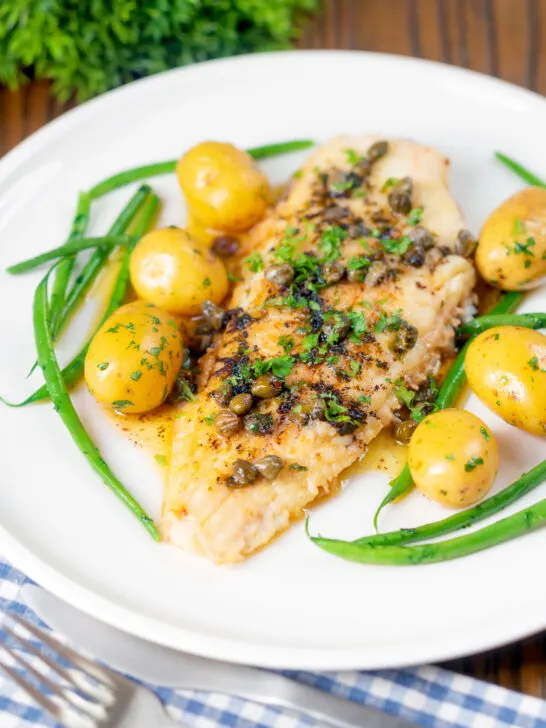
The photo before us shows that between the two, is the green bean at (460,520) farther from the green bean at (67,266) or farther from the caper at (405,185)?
the green bean at (67,266)

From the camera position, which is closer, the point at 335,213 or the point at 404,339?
the point at 404,339

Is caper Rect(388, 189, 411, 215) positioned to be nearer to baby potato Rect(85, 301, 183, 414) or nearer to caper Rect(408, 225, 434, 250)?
caper Rect(408, 225, 434, 250)

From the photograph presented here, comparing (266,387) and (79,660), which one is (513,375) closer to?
(266,387)

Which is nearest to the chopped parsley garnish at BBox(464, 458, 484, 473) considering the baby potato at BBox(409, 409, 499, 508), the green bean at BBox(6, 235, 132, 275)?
the baby potato at BBox(409, 409, 499, 508)

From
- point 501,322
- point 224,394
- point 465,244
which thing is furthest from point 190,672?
point 465,244

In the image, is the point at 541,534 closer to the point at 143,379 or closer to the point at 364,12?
the point at 143,379

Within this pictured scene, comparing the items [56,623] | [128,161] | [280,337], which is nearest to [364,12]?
[128,161]

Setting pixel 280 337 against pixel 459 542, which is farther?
pixel 280 337
